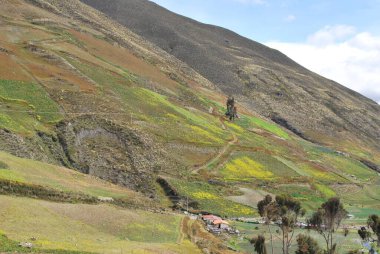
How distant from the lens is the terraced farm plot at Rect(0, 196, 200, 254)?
40906 millimetres

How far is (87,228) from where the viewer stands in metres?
47.5

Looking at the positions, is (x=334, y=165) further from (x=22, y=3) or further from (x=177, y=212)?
(x=22, y=3)

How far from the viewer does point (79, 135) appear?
87.1 metres

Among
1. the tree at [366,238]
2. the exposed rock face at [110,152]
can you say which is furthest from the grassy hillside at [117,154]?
the tree at [366,238]

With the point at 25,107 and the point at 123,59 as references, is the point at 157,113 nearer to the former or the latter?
the point at 25,107

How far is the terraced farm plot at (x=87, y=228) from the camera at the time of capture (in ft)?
134

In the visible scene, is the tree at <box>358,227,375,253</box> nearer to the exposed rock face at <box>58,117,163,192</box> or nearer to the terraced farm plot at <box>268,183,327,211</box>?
the terraced farm plot at <box>268,183,327,211</box>

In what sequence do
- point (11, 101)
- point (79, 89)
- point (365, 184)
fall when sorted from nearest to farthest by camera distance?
point (11, 101)
point (79, 89)
point (365, 184)

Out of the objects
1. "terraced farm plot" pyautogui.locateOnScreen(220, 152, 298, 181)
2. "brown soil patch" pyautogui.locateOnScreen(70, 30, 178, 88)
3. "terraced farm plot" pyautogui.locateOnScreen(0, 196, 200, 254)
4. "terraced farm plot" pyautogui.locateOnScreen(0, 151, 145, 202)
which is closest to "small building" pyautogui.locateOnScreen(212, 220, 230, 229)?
"terraced farm plot" pyautogui.locateOnScreen(0, 151, 145, 202)

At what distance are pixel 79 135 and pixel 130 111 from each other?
2300cm

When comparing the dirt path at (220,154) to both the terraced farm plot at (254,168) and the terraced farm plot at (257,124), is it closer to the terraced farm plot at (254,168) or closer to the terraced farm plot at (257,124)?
the terraced farm plot at (254,168)

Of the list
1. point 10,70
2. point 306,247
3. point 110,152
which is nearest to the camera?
point 306,247

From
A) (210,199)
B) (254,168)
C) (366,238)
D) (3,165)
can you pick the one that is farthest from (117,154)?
(366,238)

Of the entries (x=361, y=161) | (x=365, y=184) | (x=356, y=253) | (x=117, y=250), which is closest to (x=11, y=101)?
(x=117, y=250)
